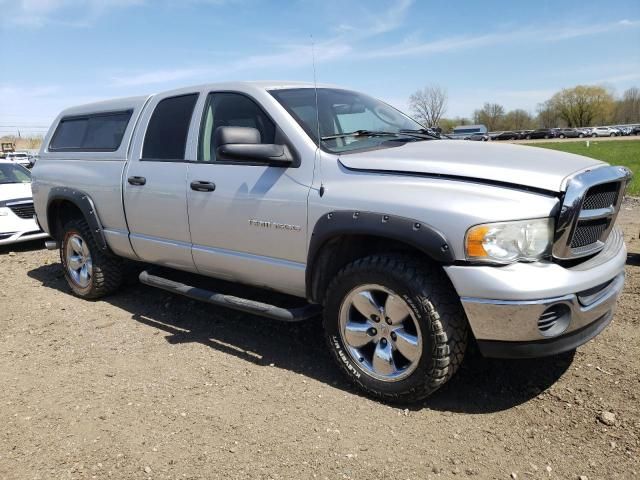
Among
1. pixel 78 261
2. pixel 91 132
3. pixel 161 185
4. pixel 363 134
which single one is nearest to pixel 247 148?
pixel 363 134

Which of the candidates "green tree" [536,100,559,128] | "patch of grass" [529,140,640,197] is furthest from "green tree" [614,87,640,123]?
"patch of grass" [529,140,640,197]

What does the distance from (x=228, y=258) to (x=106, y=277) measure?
2042 mm

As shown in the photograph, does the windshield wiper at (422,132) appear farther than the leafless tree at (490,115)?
No

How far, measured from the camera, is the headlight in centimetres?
267

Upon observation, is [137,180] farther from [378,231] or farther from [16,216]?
[16,216]

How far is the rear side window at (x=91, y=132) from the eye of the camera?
4.95 metres

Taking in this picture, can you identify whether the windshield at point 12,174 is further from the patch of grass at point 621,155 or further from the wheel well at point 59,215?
the patch of grass at point 621,155

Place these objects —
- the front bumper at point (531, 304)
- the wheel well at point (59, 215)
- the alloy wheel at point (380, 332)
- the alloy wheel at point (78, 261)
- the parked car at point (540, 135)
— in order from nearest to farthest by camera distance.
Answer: the front bumper at point (531, 304) < the alloy wheel at point (380, 332) < the alloy wheel at point (78, 261) < the wheel well at point (59, 215) < the parked car at point (540, 135)

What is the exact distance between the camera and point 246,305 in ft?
12.3

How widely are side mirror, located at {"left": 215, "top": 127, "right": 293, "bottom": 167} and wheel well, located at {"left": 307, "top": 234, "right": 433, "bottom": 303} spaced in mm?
A: 625

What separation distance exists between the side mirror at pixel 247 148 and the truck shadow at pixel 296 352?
1.45 m

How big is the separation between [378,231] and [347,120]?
1.25m

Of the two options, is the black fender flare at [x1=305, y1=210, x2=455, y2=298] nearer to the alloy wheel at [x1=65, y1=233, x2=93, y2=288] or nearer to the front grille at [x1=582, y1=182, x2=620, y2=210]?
the front grille at [x1=582, y1=182, x2=620, y2=210]


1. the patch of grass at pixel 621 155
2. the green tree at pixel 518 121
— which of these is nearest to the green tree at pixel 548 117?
the green tree at pixel 518 121
